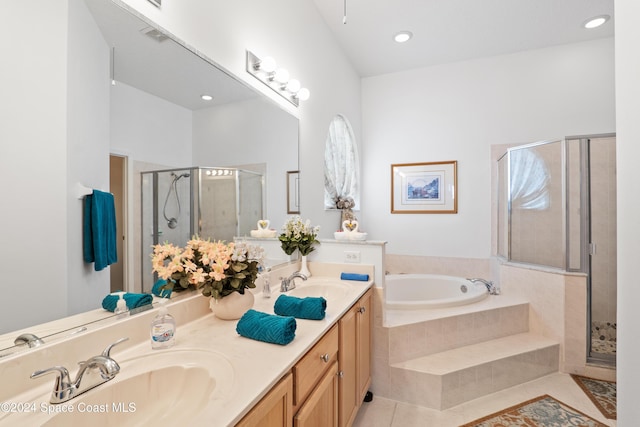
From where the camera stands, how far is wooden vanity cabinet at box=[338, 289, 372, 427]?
1.41 metres

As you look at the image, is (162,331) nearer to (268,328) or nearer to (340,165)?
(268,328)

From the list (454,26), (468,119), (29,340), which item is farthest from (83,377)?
(468,119)

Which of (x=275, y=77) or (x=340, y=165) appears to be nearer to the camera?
(x=275, y=77)

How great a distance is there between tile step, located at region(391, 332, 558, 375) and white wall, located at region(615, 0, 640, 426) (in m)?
1.30

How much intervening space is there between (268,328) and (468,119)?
337 centimetres

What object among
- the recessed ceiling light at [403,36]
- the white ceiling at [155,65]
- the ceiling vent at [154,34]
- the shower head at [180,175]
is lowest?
the shower head at [180,175]

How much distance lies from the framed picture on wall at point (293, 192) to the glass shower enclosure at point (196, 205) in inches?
13.2

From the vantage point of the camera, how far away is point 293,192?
2.13m

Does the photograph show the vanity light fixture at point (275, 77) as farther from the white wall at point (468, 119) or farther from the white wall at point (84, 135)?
the white wall at point (468, 119)

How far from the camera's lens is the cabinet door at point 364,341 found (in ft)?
5.57

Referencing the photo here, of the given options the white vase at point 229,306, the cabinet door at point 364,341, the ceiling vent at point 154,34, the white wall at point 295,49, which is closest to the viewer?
the ceiling vent at point 154,34

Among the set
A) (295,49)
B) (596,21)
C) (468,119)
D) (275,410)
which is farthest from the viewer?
(468,119)

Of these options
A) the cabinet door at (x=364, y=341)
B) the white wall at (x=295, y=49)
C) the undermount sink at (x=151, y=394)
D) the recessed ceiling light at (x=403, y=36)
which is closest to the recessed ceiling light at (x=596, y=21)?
the recessed ceiling light at (x=403, y=36)

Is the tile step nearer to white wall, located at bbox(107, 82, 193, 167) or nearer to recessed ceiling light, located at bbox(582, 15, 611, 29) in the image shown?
white wall, located at bbox(107, 82, 193, 167)
